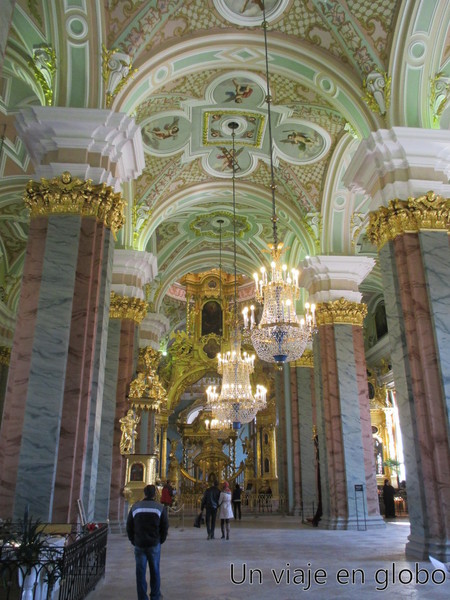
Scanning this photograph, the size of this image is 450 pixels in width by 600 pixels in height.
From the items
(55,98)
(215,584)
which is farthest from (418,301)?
(55,98)

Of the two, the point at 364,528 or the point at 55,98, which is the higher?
the point at 55,98

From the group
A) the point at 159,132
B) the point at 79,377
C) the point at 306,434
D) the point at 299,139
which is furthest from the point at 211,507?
the point at 299,139

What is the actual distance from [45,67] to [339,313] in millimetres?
7490

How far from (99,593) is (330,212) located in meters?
9.58

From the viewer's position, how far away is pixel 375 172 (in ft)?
26.0

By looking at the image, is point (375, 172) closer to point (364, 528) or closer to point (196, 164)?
point (196, 164)

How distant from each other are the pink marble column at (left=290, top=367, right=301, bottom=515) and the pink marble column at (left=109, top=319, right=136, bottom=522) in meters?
5.21

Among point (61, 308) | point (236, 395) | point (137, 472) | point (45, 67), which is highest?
point (45, 67)

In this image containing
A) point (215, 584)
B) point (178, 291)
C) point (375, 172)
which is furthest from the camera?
point (178, 291)

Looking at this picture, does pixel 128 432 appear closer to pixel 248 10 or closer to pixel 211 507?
pixel 211 507

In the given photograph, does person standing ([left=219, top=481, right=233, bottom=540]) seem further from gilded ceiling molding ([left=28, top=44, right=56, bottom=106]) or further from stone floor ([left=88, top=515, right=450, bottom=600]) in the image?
gilded ceiling molding ([left=28, top=44, right=56, bottom=106])

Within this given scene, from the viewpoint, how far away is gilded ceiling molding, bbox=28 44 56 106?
287 inches

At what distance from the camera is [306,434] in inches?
555

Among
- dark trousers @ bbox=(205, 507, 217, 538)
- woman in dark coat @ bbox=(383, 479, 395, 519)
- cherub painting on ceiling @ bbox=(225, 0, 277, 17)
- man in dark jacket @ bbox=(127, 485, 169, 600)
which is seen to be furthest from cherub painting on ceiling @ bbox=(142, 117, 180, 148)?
woman in dark coat @ bbox=(383, 479, 395, 519)
